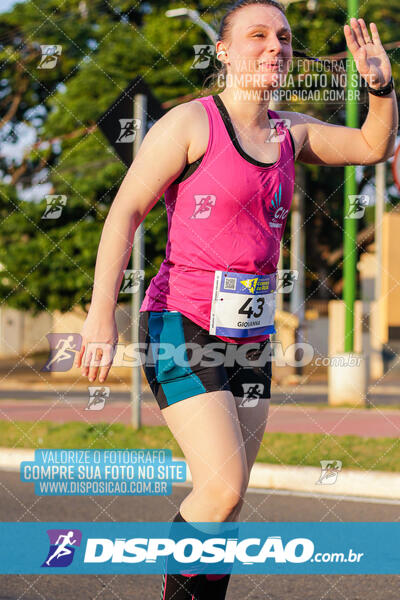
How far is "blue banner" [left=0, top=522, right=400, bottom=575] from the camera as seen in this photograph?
195 inches

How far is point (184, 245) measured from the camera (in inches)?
123

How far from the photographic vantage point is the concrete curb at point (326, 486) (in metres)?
7.40

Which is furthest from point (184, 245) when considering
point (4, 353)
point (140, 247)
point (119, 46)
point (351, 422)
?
point (4, 353)

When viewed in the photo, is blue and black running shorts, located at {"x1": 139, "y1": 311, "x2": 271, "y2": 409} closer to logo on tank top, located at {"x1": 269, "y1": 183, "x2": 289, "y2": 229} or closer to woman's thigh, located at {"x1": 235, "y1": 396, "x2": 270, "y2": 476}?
woman's thigh, located at {"x1": 235, "y1": 396, "x2": 270, "y2": 476}

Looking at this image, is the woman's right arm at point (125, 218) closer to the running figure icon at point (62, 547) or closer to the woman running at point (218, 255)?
the woman running at point (218, 255)

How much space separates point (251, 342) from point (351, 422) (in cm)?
889

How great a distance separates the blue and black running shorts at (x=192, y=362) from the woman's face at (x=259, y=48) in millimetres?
785

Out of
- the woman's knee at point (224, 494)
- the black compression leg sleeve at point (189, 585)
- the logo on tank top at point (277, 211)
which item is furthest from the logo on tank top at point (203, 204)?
the black compression leg sleeve at point (189, 585)

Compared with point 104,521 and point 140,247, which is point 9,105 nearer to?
point 140,247

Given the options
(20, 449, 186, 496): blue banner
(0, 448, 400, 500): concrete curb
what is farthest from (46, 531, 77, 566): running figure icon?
(0, 448, 400, 500): concrete curb

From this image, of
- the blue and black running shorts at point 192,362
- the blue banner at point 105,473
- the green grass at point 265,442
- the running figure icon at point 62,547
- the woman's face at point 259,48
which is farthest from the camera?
the green grass at point 265,442

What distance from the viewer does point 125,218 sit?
2998 mm

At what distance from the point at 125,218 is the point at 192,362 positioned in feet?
1.58

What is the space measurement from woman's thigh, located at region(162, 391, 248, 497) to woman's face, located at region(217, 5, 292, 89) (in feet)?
3.27
